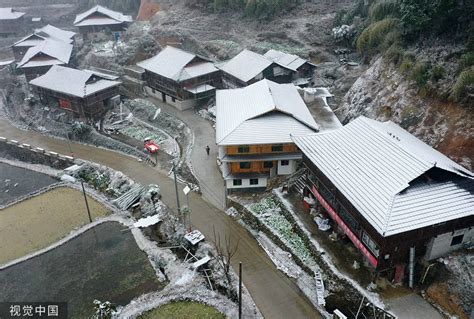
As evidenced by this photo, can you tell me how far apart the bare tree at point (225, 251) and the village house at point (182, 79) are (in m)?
27.6

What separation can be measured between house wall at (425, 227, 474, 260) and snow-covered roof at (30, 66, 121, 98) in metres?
45.6

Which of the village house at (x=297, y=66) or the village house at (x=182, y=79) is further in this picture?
the village house at (x=182, y=79)

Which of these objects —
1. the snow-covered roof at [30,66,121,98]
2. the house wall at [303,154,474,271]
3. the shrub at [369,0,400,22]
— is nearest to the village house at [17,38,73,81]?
the snow-covered roof at [30,66,121,98]

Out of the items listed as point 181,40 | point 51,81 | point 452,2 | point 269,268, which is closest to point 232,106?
point 269,268

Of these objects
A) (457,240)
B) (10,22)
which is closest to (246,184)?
(457,240)

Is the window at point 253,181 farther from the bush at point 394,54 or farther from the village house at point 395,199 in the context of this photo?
the bush at point 394,54

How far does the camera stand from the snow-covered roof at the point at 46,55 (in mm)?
66750

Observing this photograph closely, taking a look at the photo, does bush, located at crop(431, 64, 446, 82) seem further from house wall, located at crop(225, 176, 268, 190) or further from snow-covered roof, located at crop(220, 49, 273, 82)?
snow-covered roof, located at crop(220, 49, 273, 82)

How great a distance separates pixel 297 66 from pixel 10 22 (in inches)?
3084

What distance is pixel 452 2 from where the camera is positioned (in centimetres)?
3528

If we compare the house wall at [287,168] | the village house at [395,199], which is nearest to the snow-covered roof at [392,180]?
the village house at [395,199]

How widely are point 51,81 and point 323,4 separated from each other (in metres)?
51.4

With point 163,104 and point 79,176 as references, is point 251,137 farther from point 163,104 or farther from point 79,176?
point 163,104

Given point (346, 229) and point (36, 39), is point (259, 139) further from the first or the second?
point (36, 39)
